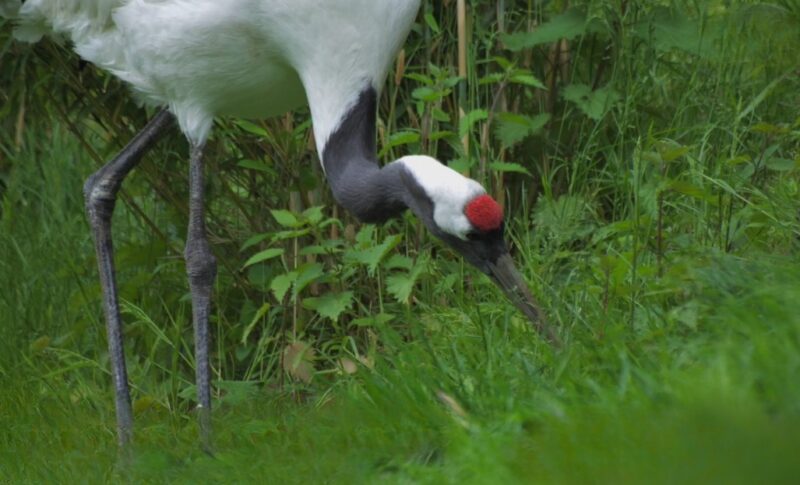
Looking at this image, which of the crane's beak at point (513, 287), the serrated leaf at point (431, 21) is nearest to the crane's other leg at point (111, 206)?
the serrated leaf at point (431, 21)

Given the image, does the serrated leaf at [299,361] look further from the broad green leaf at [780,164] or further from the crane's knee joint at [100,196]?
the broad green leaf at [780,164]

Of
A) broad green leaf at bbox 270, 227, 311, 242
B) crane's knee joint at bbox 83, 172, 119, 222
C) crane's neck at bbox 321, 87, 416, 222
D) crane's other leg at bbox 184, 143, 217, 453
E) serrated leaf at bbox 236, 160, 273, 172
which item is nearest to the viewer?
crane's neck at bbox 321, 87, 416, 222

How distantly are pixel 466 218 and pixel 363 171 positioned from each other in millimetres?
528

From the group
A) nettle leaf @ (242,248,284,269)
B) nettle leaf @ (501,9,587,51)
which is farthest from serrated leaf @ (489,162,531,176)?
nettle leaf @ (242,248,284,269)

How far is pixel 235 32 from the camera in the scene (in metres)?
4.95

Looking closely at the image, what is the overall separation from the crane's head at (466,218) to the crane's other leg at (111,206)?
1331 mm

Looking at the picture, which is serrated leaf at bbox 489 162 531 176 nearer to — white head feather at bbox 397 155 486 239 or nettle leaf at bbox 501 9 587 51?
nettle leaf at bbox 501 9 587 51

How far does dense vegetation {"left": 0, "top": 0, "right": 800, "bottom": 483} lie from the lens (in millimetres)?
→ 4020

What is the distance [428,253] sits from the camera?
5.72 meters

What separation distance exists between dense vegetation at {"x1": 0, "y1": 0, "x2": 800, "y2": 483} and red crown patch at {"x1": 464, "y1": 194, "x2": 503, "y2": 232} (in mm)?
377

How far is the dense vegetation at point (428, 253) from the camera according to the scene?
4020 millimetres

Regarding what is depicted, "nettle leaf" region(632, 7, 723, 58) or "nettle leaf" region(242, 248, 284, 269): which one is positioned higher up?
"nettle leaf" region(632, 7, 723, 58)

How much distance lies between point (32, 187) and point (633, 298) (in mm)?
3674

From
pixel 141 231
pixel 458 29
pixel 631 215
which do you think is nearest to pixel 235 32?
pixel 458 29
